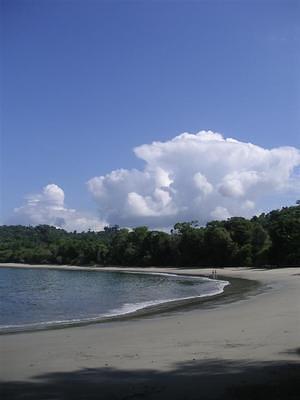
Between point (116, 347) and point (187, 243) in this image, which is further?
point (187, 243)

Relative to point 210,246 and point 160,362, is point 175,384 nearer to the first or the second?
point 160,362

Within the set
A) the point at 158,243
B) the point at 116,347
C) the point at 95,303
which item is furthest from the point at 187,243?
the point at 116,347

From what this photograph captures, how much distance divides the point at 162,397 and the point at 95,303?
3414 cm

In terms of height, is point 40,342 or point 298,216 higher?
point 298,216

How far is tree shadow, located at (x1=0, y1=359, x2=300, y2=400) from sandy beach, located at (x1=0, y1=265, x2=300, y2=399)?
0.06 ft

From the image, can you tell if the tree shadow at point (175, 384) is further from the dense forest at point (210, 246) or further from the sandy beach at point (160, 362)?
the dense forest at point (210, 246)

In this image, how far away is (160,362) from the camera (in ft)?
43.3

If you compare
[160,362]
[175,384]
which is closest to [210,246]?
[160,362]

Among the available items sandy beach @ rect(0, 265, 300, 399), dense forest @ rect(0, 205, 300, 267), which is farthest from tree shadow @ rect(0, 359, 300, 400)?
dense forest @ rect(0, 205, 300, 267)

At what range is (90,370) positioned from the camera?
500 inches

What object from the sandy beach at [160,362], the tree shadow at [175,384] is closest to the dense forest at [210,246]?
the sandy beach at [160,362]

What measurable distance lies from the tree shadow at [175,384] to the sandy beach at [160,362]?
0.02m

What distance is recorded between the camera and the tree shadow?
9492mm

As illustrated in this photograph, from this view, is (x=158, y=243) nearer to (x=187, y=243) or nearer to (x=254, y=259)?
(x=187, y=243)
